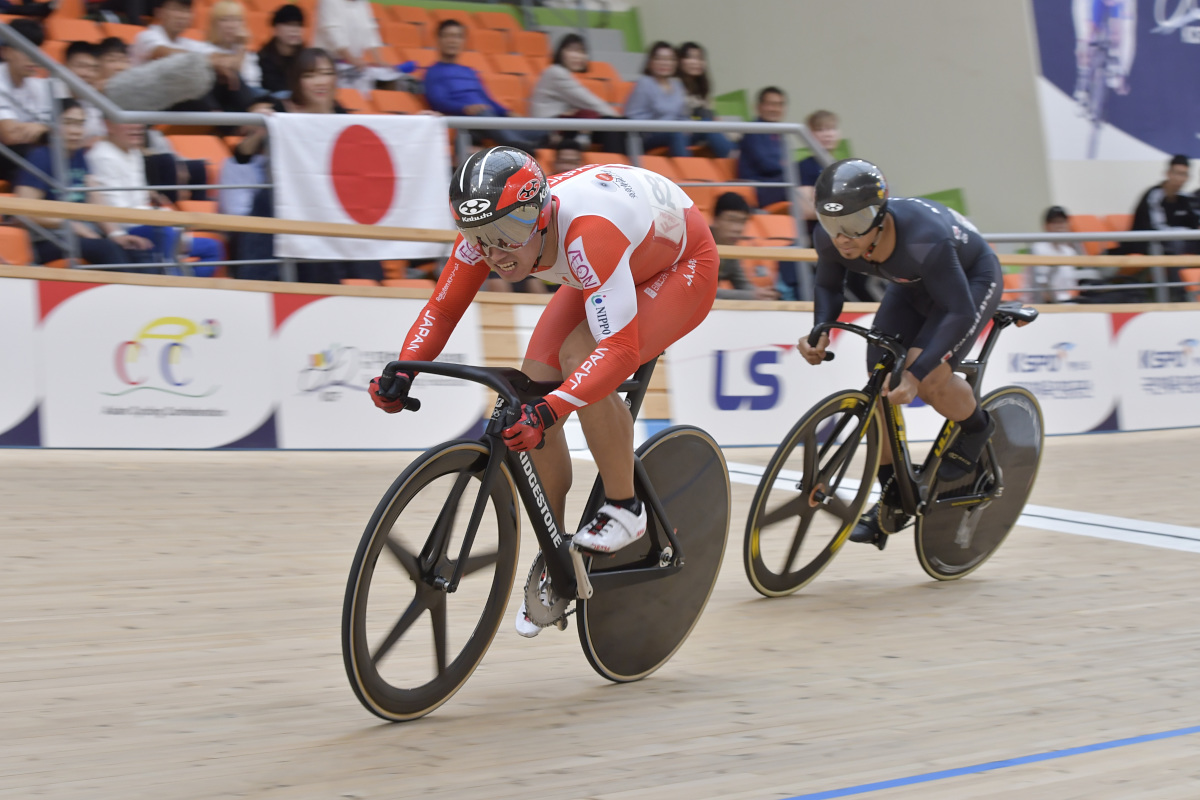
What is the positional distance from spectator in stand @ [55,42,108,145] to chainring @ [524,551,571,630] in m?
4.65

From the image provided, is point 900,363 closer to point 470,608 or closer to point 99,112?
point 470,608

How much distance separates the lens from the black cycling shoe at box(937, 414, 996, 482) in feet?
14.6

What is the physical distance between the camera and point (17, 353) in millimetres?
5559

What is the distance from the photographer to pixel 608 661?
3.24m

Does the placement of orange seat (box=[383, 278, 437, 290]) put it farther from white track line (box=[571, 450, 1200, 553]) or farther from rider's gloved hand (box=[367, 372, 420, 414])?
rider's gloved hand (box=[367, 372, 420, 414])

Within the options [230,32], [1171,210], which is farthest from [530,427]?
[1171,210]

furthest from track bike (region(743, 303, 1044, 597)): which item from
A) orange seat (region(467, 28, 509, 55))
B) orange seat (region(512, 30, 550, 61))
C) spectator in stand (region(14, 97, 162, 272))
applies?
orange seat (region(512, 30, 550, 61))

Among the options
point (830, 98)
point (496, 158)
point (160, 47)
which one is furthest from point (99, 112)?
point (830, 98)

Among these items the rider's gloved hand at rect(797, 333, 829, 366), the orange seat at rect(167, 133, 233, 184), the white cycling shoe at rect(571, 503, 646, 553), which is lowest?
the white cycling shoe at rect(571, 503, 646, 553)

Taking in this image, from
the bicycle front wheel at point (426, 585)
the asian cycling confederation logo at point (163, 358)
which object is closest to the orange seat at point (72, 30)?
the asian cycling confederation logo at point (163, 358)

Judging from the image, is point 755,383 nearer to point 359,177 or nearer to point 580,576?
point 359,177

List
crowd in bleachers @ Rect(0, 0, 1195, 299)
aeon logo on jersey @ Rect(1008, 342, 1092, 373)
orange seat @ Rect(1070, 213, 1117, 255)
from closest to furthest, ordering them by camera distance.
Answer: crowd in bleachers @ Rect(0, 0, 1195, 299) < aeon logo on jersey @ Rect(1008, 342, 1092, 373) < orange seat @ Rect(1070, 213, 1117, 255)

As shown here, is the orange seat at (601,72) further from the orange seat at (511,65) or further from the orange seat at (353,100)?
the orange seat at (353,100)

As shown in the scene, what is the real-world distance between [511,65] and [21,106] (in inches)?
197
